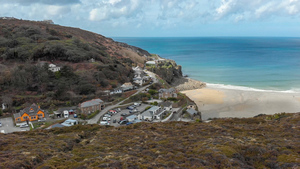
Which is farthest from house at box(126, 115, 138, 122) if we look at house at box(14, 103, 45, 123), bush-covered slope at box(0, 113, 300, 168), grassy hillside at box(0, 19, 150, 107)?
house at box(14, 103, 45, 123)

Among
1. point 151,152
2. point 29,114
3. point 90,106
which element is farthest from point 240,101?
point 29,114

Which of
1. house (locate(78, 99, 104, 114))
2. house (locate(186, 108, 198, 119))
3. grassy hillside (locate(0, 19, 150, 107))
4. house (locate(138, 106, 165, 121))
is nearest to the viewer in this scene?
house (locate(138, 106, 165, 121))

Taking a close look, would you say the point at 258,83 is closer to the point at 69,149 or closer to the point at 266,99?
the point at 266,99

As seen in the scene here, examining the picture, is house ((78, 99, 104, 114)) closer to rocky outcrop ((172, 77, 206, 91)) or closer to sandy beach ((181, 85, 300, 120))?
sandy beach ((181, 85, 300, 120))

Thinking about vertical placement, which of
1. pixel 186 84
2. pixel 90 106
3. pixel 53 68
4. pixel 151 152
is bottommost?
pixel 151 152

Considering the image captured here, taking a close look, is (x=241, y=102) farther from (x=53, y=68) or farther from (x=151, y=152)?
(x=53, y=68)

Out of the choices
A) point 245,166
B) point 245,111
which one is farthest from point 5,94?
point 245,111
